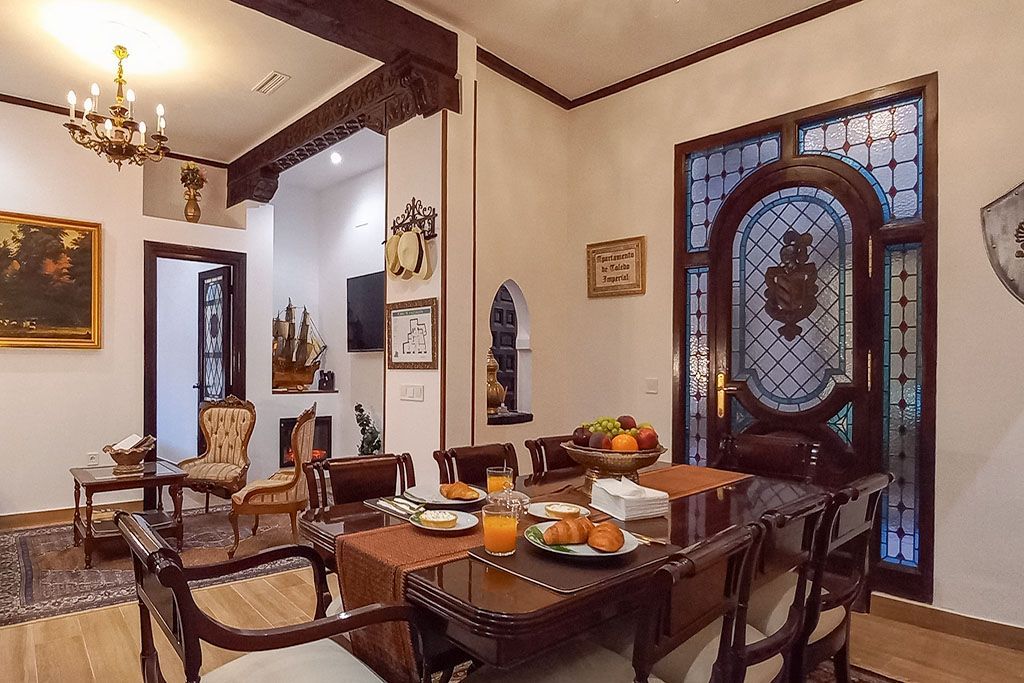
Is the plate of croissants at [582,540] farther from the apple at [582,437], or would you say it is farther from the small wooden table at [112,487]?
the small wooden table at [112,487]

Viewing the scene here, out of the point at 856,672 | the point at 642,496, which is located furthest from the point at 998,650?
the point at 642,496

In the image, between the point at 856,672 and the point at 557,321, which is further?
the point at 557,321

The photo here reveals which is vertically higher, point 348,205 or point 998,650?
point 348,205

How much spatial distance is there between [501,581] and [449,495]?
25.8 inches

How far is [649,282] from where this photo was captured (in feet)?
13.5

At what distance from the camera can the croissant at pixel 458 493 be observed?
6.56 feet

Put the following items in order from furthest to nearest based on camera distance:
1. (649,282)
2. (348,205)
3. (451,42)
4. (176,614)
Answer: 1. (348,205)
2. (649,282)
3. (451,42)
4. (176,614)

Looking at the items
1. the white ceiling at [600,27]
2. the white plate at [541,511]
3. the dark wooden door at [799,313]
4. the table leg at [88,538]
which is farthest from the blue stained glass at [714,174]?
the table leg at [88,538]

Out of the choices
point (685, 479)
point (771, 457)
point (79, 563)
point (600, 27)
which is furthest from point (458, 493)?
point (79, 563)

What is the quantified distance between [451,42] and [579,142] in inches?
51.6

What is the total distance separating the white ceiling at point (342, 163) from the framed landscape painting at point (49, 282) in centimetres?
181

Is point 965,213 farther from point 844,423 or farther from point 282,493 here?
point 282,493

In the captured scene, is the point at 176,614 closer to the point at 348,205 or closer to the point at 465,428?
the point at 465,428

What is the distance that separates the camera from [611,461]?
7.16 feet
